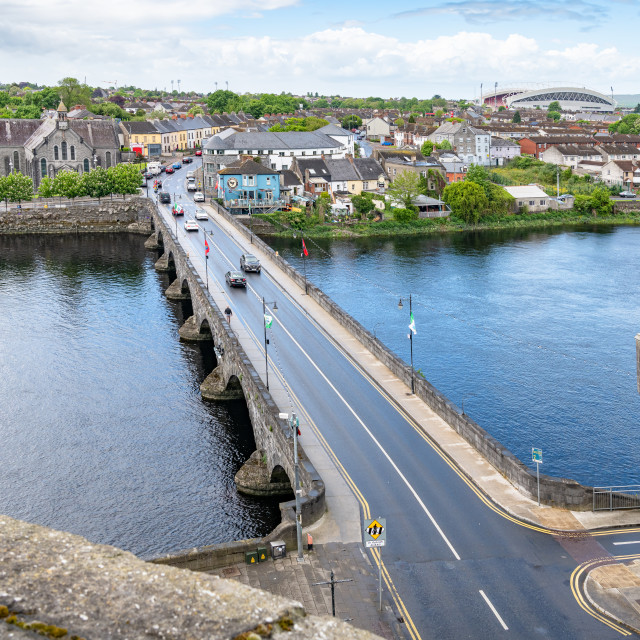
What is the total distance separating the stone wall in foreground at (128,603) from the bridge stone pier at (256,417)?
53.7 feet

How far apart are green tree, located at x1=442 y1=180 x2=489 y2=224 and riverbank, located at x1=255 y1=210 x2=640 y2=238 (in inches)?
52.9

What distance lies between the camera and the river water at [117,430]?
4278cm

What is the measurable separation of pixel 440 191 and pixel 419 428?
4529 inches

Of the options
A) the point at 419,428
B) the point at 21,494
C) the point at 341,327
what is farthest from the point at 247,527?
the point at 341,327

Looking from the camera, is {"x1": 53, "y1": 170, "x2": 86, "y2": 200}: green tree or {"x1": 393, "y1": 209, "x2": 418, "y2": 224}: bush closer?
{"x1": 393, "y1": 209, "x2": 418, "y2": 224}: bush

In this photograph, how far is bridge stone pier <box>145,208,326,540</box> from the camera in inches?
1331

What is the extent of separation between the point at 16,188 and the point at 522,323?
3663 inches

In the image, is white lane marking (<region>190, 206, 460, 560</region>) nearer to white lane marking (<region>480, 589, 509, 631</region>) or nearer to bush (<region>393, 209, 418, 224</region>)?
white lane marking (<region>480, 589, 509, 631</region>)

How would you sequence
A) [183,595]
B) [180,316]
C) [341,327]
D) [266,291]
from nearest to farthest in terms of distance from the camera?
[183,595] → [341,327] → [266,291] → [180,316]

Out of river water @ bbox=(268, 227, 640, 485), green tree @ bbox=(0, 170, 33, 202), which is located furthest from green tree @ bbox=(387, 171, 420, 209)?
green tree @ bbox=(0, 170, 33, 202)

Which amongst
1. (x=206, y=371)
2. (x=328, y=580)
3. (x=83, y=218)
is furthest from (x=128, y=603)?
(x=83, y=218)

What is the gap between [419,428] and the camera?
4209 cm

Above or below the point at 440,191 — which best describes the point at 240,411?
below

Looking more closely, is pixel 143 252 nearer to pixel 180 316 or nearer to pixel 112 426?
pixel 180 316
